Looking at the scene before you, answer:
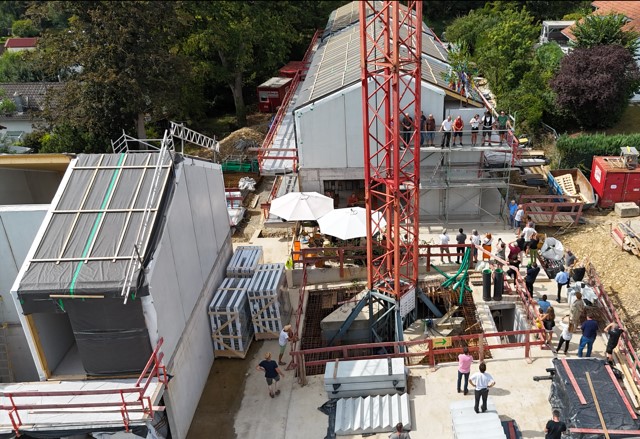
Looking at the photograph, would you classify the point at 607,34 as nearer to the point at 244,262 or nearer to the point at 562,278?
the point at 562,278

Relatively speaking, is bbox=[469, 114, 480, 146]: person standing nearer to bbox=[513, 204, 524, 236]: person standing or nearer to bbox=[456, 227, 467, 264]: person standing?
bbox=[513, 204, 524, 236]: person standing

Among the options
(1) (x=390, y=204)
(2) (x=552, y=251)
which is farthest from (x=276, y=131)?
(2) (x=552, y=251)

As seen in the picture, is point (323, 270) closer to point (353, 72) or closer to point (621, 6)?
point (353, 72)

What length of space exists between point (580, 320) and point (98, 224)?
1513 cm

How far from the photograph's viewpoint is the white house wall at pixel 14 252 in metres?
14.2

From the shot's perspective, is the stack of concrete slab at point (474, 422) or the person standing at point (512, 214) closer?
the stack of concrete slab at point (474, 422)

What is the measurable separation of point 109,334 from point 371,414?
7045mm

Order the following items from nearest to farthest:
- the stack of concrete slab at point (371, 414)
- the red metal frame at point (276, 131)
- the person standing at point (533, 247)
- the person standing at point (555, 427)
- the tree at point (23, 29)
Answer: the person standing at point (555, 427) → the stack of concrete slab at point (371, 414) → the person standing at point (533, 247) → the red metal frame at point (276, 131) → the tree at point (23, 29)

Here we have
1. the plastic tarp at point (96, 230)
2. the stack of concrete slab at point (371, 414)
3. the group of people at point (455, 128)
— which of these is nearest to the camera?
the plastic tarp at point (96, 230)

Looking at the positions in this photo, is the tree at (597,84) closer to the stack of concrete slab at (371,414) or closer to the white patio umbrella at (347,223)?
the white patio umbrella at (347,223)

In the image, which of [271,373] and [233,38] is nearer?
[271,373]

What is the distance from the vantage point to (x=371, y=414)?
1369 centimetres

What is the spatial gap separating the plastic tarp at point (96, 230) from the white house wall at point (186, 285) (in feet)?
2.28

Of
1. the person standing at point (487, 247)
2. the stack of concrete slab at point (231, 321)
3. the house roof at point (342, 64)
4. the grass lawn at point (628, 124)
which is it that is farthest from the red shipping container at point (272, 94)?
the stack of concrete slab at point (231, 321)
